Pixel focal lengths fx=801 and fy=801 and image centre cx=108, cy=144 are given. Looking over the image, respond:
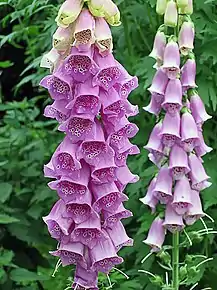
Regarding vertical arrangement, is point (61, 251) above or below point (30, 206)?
above

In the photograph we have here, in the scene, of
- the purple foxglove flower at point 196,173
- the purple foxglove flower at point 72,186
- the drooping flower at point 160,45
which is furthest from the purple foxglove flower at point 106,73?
the purple foxglove flower at point 196,173

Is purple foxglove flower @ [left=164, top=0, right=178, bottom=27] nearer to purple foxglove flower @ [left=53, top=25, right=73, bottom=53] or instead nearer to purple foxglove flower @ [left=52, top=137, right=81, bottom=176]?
purple foxglove flower @ [left=53, top=25, right=73, bottom=53]

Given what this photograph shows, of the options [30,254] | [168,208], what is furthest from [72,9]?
[30,254]

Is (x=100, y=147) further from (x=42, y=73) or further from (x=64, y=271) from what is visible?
(x=42, y=73)

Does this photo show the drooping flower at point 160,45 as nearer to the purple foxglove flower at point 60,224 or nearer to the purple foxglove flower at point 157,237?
the purple foxglove flower at point 157,237

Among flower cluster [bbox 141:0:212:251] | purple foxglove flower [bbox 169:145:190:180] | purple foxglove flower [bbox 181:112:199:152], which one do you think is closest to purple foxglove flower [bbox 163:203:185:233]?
flower cluster [bbox 141:0:212:251]

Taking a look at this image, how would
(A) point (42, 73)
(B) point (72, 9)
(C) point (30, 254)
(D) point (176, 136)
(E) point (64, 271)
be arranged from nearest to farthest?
(B) point (72, 9) → (D) point (176, 136) → (E) point (64, 271) → (A) point (42, 73) → (C) point (30, 254)
